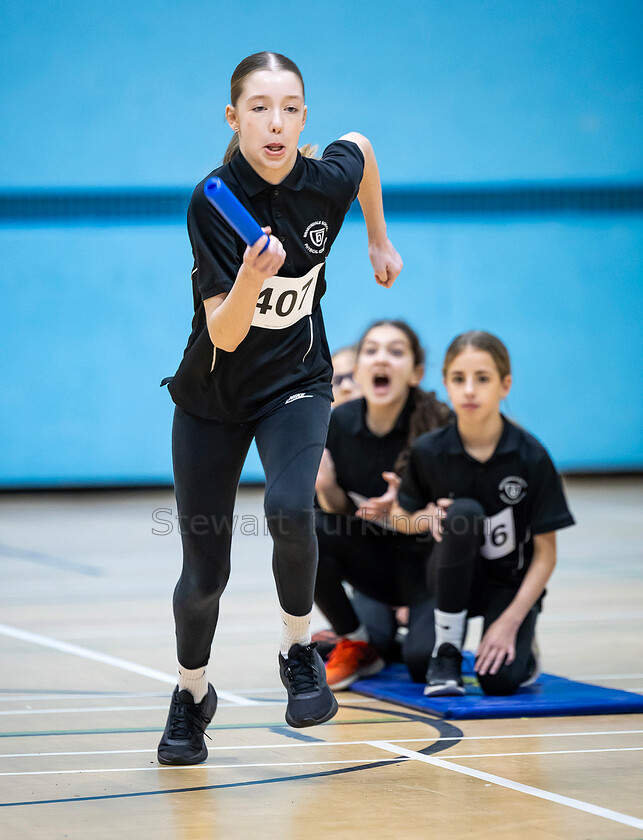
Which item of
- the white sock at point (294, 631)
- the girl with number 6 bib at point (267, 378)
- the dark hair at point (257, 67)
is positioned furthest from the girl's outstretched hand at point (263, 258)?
the white sock at point (294, 631)

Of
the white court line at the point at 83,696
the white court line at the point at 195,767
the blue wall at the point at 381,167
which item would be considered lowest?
the white court line at the point at 195,767

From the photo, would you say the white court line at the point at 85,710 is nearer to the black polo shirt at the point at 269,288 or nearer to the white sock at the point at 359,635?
the white sock at the point at 359,635

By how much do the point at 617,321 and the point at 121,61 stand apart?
4.48 m

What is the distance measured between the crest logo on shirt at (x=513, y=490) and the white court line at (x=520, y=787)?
0.91 m

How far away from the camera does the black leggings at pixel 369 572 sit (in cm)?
336

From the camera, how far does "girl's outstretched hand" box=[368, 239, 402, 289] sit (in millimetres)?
2502

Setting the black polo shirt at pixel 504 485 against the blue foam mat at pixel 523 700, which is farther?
the black polo shirt at pixel 504 485

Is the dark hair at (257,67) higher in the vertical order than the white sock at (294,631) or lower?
higher

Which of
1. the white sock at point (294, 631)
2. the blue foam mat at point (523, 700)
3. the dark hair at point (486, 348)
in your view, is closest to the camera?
the white sock at point (294, 631)

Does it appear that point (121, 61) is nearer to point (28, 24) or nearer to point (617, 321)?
point (28, 24)

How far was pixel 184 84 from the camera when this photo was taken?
8500 mm

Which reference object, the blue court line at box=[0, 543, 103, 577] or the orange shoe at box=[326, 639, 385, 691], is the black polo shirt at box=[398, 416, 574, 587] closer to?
the orange shoe at box=[326, 639, 385, 691]

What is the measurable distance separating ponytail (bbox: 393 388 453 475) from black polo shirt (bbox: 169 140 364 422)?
1.13 metres

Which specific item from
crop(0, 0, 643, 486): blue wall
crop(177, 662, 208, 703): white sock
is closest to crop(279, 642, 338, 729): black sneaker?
crop(177, 662, 208, 703): white sock
